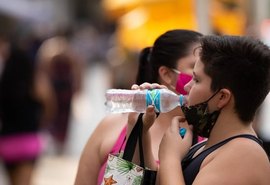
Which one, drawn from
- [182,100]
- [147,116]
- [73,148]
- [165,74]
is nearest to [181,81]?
[165,74]

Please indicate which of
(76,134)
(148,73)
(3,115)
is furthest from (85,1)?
(148,73)

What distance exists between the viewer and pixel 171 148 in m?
3.21

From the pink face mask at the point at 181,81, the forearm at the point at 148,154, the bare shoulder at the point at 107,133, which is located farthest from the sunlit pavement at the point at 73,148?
the forearm at the point at 148,154

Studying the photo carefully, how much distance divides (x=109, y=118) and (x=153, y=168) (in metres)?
0.74

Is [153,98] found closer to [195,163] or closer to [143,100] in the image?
[143,100]

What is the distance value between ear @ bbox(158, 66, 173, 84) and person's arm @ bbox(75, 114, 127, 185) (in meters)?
0.28

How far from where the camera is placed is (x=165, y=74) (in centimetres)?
395

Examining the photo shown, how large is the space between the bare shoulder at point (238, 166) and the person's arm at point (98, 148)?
98cm

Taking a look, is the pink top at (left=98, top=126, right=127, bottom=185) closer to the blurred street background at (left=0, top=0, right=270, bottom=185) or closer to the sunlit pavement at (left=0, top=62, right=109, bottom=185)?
the blurred street background at (left=0, top=0, right=270, bottom=185)

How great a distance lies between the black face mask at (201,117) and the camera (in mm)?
3145

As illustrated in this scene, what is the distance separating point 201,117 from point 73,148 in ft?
37.5

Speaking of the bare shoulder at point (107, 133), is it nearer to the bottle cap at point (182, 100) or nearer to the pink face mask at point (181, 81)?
the pink face mask at point (181, 81)

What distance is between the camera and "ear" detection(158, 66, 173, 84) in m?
3.93

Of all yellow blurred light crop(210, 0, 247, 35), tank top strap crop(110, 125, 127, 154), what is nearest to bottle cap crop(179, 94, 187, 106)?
tank top strap crop(110, 125, 127, 154)
